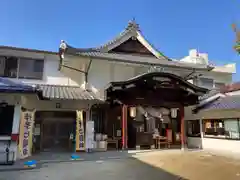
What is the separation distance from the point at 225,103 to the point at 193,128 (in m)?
3.43

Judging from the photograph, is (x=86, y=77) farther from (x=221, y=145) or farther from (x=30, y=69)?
(x=221, y=145)

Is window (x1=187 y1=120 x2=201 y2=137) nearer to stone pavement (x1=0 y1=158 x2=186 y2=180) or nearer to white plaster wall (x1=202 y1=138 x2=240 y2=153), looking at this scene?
white plaster wall (x1=202 y1=138 x2=240 y2=153)

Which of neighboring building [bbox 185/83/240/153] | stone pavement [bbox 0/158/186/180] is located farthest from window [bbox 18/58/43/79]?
neighboring building [bbox 185/83/240/153]

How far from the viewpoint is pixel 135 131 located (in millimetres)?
13758

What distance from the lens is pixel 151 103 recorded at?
12930 millimetres

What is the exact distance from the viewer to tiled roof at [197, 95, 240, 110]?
12092 millimetres

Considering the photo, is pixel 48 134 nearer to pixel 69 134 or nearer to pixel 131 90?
pixel 69 134

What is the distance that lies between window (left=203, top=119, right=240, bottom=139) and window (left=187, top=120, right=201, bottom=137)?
0.68 m

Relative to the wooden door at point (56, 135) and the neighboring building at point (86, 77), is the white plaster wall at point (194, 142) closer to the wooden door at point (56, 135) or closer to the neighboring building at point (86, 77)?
the neighboring building at point (86, 77)

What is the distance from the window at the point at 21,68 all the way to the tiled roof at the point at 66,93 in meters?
1.19

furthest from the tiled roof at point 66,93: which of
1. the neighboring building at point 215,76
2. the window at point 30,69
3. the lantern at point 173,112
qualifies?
the neighboring building at point 215,76

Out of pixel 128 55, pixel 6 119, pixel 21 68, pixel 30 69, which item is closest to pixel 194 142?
pixel 128 55

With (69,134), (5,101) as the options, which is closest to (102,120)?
(69,134)

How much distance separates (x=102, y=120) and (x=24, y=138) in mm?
4998
